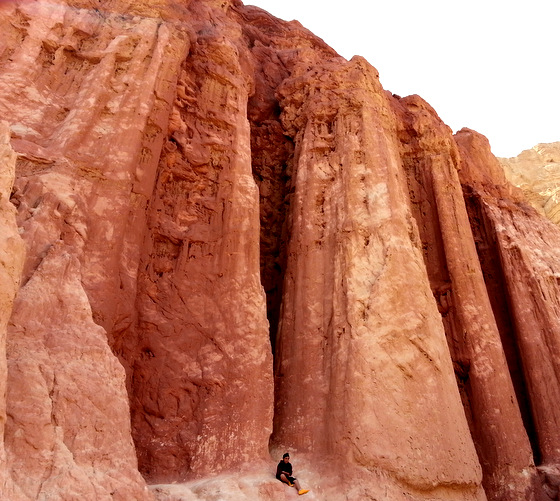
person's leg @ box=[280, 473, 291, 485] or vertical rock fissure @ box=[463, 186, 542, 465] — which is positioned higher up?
vertical rock fissure @ box=[463, 186, 542, 465]

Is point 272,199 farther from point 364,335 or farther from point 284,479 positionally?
point 284,479

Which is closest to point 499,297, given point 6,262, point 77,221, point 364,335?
point 364,335

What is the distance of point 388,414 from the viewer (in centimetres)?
848

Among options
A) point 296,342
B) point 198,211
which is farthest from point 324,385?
point 198,211

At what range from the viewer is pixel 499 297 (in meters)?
14.4

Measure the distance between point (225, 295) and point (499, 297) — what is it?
9.03m

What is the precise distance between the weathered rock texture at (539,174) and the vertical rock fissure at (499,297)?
8874 mm

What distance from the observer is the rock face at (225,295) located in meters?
5.93

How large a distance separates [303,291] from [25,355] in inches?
235

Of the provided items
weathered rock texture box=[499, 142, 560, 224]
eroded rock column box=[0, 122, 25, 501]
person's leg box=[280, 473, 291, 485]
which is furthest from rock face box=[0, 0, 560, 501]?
weathered rock texture box=[499, 142, 560, 224]

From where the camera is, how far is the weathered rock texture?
23500mm

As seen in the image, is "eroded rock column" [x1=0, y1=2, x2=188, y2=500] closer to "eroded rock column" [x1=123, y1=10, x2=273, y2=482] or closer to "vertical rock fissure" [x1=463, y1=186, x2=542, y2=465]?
"eroded rock column" [x1=123, y1=10, x2=273, y2=482]

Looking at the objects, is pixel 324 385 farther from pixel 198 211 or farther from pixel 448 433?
pixel 198 211

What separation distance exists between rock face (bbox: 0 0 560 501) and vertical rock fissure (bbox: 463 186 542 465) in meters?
0.08
